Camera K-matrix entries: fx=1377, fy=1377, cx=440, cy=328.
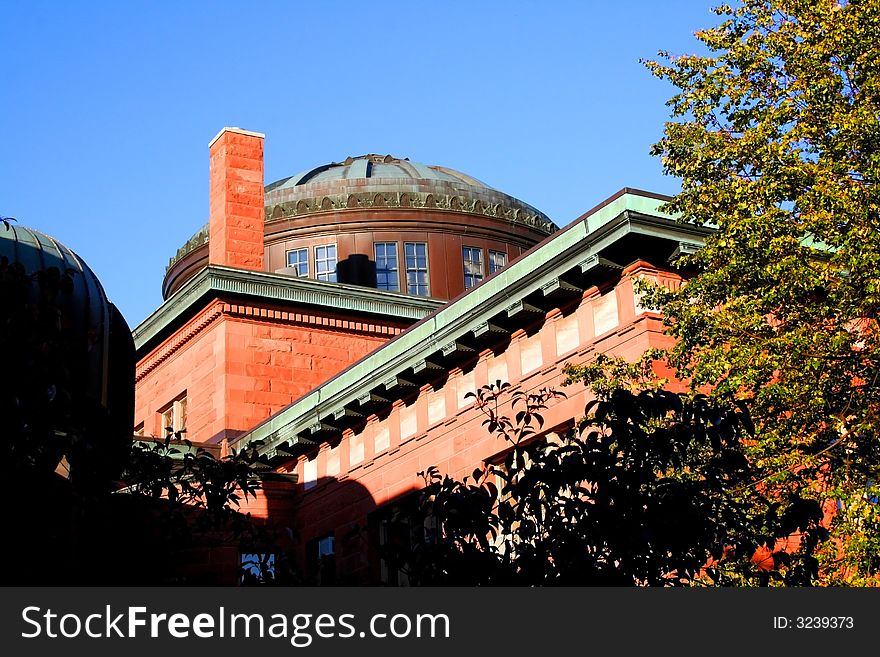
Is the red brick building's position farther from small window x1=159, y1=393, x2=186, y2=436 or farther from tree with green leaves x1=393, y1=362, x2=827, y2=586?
tree with green leaves x1=393, y1=362, x2=827, y2=586

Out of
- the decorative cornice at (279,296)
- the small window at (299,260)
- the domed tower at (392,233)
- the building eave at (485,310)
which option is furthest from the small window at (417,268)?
the building eave at (485,310)

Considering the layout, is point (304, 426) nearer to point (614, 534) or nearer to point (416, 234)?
point (416, 234)

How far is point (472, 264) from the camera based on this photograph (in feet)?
132

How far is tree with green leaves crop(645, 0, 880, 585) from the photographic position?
51.0 ft

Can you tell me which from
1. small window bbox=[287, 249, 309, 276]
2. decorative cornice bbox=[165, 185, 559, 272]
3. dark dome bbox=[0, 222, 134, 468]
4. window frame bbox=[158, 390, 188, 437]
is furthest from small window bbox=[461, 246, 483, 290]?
dark dome bbox=[0, 222, 134, 468]

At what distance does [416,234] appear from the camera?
39.9 m

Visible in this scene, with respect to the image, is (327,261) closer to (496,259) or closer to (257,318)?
(496,259)

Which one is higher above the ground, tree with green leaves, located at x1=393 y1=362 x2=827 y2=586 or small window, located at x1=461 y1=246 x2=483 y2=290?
small window, located at x1=461 y1=246 x2=483 y2=290

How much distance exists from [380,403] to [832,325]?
12711mm

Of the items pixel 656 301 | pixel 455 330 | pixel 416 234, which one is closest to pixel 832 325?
pixel 656 301

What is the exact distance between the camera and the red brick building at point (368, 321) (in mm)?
22359

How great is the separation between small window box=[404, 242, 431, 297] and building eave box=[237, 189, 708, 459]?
9.59 m

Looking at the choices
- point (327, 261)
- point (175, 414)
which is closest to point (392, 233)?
point (327, 261)

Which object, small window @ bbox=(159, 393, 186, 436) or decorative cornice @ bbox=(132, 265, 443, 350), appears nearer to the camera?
decorative cornice @ bbox=(132, 265, 443, 350)
